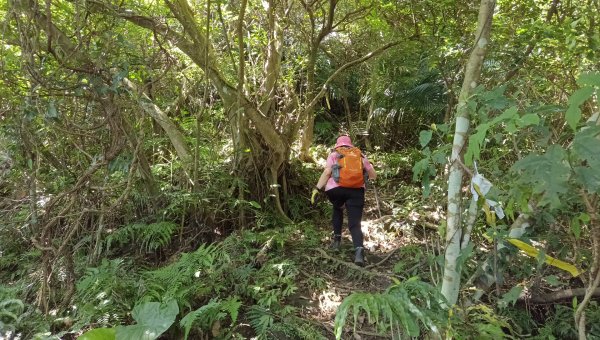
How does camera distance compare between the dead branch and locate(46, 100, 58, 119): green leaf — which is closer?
the dead branch

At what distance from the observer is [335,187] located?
5082mm

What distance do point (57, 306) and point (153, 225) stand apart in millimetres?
1350

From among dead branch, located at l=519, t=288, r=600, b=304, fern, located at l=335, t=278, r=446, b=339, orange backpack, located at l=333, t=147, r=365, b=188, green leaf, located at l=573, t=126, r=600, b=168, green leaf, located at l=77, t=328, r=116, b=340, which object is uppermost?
green leaf, located at l=573, t=126, r=600, b=168

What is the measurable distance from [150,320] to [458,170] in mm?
2738

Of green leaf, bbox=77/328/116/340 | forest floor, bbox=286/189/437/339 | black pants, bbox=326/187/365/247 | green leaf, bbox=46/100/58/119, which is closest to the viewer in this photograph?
green leaf, bbox=77/328/116/340

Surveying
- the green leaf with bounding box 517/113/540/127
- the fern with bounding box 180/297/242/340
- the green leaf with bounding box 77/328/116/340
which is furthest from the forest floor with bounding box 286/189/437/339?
the green leaf with bounding box 517/113/540/127

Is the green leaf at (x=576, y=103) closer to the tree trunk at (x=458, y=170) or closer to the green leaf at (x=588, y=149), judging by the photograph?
the green leaf at (x=588, y=149)

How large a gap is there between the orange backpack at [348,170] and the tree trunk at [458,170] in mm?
2186

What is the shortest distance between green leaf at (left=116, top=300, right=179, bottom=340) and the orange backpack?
234cm

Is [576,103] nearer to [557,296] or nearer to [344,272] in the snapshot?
[557,296]

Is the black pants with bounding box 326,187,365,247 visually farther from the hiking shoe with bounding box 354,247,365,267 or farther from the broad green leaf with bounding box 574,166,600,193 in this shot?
the broad green leaf with bounding box 574,166,600,193

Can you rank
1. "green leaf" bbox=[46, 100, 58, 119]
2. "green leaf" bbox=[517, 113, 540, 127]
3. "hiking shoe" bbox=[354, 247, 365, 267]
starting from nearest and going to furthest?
"green leaf" bbox=[517, 113, 540, 127] → "green leaf" bbox=[46, 100, 58, 119] → "hiking shoe" bbox=[354, 247, 365, 267]

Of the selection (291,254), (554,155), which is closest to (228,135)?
(291,254)

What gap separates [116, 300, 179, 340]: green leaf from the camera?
3.35m
